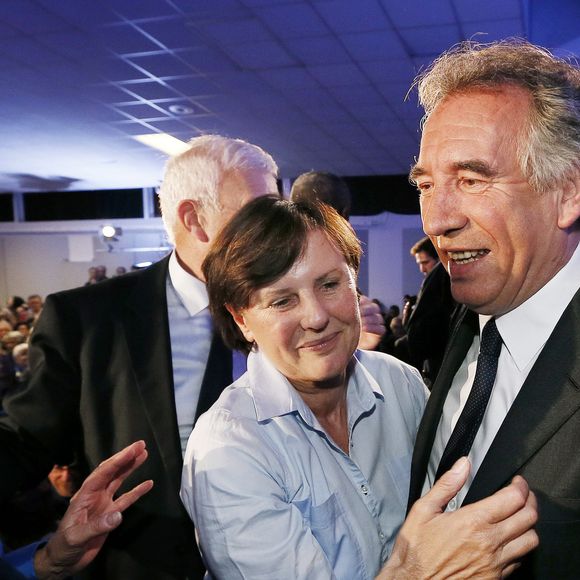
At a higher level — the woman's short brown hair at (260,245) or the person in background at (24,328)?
the woman's short brown hair at (260,245)

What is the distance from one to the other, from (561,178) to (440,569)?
0.84 m

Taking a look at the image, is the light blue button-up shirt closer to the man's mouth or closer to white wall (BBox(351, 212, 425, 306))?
the man's mouth

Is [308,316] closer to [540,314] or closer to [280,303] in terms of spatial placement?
[280,303]

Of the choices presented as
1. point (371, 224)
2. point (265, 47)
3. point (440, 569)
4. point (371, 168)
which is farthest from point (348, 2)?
point (371, 224)

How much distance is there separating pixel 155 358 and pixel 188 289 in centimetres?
27

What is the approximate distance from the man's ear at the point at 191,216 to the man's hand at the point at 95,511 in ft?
2.51

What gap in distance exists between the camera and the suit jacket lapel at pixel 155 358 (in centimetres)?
159

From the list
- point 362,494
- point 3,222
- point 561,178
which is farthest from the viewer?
point 3,222

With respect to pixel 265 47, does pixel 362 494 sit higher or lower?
lower

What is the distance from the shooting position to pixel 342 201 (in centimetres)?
240

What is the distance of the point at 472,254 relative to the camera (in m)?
1.37

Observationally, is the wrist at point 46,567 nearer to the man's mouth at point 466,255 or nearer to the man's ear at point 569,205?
the man's mouth at point 466,255

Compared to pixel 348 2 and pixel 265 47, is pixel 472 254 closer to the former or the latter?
pixel 348 2

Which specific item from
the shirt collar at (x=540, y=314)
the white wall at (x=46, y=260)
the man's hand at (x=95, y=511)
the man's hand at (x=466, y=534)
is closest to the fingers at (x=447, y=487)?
the man's hand at (x=466, y=534)
